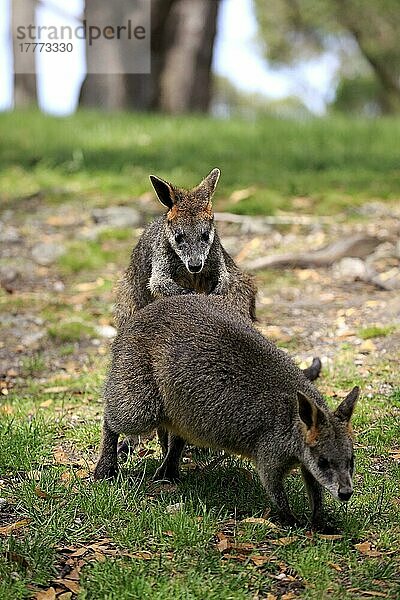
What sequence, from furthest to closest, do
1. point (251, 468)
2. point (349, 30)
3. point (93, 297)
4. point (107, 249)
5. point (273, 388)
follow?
1. point (349, 30)
2. point (107, 249)
3. point (93, 297)
4. point (251, 468)
5. point (273, 388)

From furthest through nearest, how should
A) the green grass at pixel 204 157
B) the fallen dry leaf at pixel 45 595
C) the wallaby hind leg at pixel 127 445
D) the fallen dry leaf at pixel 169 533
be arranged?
the green grass at pixel 204 157
the wallaby hind leg at pixel 127 445
the fallen dry leaf at pixel 169 533
the fallen dry leaf at pixel 45 595

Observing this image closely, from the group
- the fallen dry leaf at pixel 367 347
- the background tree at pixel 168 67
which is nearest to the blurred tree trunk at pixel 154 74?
the background tree at pixel 168 67

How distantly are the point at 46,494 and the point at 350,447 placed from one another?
4.86ft

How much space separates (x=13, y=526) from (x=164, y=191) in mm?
2114

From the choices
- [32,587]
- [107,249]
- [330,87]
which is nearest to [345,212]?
[107,249]

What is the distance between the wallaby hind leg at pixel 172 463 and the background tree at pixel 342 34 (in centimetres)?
2393

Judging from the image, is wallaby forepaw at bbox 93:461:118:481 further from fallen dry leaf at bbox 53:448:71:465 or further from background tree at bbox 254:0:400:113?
background tree at bbox 254:0:400:113

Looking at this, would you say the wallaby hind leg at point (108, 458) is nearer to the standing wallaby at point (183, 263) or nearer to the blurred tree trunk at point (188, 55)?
the standing wallaby at point (183, 263)

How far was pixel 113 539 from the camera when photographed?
419 centimetres

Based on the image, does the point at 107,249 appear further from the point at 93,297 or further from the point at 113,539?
the point at 113,539

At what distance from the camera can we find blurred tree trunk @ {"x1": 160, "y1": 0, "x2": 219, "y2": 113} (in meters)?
16.9

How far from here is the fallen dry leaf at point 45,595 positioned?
12.2ft

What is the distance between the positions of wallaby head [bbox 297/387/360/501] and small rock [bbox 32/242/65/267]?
18.4 ft

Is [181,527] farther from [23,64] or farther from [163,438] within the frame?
[23,64]
